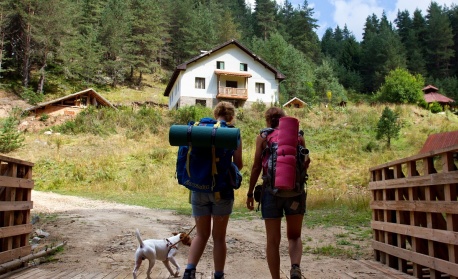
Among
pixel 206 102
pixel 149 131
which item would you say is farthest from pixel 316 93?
pixel 149 131

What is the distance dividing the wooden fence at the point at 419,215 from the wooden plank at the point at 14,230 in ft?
15.4

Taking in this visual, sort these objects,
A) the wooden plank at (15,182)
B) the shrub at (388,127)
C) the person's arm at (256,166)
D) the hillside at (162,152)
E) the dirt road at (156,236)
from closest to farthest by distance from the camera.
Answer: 1. the person's arm at (256,166)
2. the wooden plank at (15,182)
3. the dirt road at (156,236)
4. the hillside at (162,152)
5. the shrub at (388,127)

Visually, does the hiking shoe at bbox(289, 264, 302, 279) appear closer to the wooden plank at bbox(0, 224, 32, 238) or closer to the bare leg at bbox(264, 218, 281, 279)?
the bare leg at bbox(264, 218, 281, 279)

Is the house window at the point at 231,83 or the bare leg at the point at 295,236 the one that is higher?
the house window at the point at 231,83

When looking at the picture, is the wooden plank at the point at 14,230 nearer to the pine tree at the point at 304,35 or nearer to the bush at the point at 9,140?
the bush at the point at 9,140

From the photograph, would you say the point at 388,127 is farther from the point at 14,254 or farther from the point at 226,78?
the point at 14,254

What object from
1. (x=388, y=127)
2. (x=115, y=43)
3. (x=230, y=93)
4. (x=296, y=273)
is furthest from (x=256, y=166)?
(x=115, y=43)

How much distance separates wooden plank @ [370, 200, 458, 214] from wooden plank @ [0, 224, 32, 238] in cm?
467

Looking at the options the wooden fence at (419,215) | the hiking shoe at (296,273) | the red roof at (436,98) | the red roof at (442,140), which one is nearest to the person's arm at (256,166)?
the hiking shoe at (296,273)

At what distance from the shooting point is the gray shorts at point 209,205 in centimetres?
361

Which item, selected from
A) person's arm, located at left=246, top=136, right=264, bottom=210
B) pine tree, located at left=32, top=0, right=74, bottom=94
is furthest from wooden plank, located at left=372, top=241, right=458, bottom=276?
pine tree, located at left=32, top=0, right=74, bottom=94

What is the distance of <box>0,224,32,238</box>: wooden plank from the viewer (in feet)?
14.3

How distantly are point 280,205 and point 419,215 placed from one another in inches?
72.9

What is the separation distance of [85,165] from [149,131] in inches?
341
